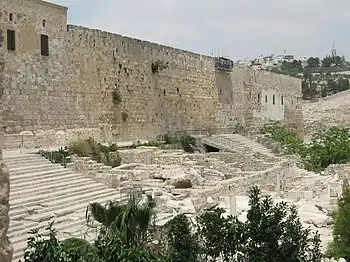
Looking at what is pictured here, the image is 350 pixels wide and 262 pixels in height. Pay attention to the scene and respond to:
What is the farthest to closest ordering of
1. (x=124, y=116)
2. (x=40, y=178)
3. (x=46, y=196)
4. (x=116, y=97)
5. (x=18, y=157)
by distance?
(x=124, y=116)
(x=116, y=97)
(x=18, y=157)
(x=40, y=178)
(x=46, y=196)

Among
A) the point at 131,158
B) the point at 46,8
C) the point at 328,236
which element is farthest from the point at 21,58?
the point at 328,236

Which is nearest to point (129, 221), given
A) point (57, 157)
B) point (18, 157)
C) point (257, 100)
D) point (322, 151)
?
point (18, 157)

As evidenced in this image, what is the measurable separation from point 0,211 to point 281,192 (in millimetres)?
13598

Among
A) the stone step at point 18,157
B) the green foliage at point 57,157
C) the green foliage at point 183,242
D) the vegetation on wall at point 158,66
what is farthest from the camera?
the vegetation on wall at point 158,66

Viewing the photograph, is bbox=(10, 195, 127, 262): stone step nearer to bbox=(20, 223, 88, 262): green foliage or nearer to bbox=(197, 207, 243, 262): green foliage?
bbox=(197, 207, 243, 262): green foliage

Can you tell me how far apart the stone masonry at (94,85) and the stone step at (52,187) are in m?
3.61

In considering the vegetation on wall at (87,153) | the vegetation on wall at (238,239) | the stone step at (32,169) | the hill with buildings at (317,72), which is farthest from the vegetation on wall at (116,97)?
the hill with buildings at (317,72)

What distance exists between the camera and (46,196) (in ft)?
40.1

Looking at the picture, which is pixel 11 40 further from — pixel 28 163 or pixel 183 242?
pixel 183 242

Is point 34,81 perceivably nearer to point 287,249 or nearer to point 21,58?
point 21,58

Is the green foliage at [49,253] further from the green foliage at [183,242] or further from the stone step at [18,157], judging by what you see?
the stone step at [18,157]

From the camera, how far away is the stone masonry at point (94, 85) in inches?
698

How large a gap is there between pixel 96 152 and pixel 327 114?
43539 mm

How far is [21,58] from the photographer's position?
17.8 m
